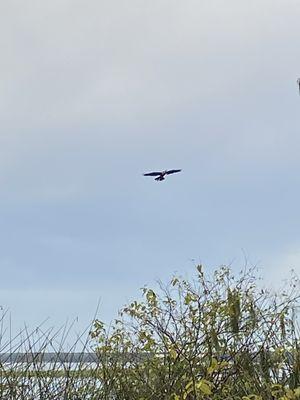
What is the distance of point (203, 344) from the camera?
5129 mm

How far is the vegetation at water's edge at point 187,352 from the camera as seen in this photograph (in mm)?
4609

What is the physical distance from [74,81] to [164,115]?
0.78 meters

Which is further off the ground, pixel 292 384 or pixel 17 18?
pixel 17 18

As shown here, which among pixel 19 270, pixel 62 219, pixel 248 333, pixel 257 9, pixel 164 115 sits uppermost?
pixel 257 9

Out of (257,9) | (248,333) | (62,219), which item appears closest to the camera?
(248,333)

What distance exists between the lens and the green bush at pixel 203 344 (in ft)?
15.4

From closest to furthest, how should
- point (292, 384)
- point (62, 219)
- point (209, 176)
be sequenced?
point (292, 384), point (209, 176), point (62, 219)

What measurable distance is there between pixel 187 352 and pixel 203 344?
186 millimetres

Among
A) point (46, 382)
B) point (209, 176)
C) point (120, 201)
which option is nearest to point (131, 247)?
point (120, 201)

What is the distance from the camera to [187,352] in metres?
4.97

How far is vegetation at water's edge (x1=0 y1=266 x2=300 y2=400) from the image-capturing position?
4609 mm

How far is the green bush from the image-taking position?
4.69 meters

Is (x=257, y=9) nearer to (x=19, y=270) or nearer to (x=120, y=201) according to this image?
(x=120, y=201)

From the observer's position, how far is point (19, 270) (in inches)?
269
